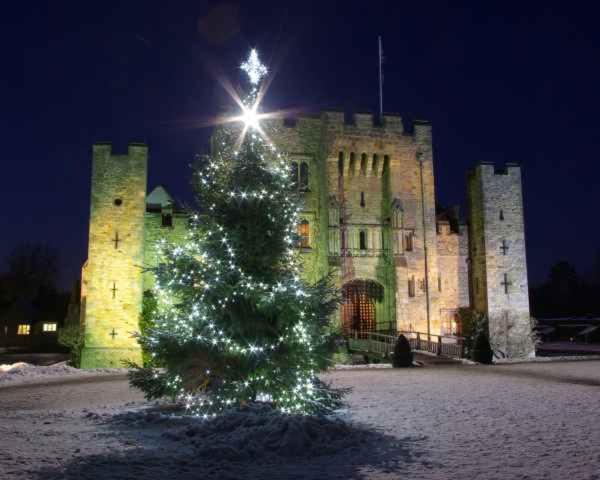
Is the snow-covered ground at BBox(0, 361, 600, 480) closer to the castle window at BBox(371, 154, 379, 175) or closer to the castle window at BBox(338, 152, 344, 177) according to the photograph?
the castle window at BBox(338, 152, 344, 177)

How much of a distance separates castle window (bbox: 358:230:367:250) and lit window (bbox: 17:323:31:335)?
42169 millimetres

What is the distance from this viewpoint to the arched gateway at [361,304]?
2864 cm

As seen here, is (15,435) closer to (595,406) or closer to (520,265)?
(595,406)

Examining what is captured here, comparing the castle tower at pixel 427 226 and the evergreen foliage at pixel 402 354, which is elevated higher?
the castle tower at pixel 427 226

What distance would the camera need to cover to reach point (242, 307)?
10.5m

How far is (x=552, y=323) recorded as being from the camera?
5306 cm

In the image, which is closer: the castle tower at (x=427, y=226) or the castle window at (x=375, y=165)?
the castle tower at (x=427, y=226)

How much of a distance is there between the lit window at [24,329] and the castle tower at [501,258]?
45.5m

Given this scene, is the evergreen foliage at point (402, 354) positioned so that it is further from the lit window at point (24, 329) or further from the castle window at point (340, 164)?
the lit window at point (24, 329)

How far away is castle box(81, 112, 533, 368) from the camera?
27.7 m

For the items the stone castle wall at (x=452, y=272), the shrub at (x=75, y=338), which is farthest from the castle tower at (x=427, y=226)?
the shrub at (x=75, y=338)

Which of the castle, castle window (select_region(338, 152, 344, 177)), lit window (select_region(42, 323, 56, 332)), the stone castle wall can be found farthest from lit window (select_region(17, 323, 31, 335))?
the stone castle wall

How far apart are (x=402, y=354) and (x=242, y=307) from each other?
1227 centimetres

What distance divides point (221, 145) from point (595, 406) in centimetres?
877
